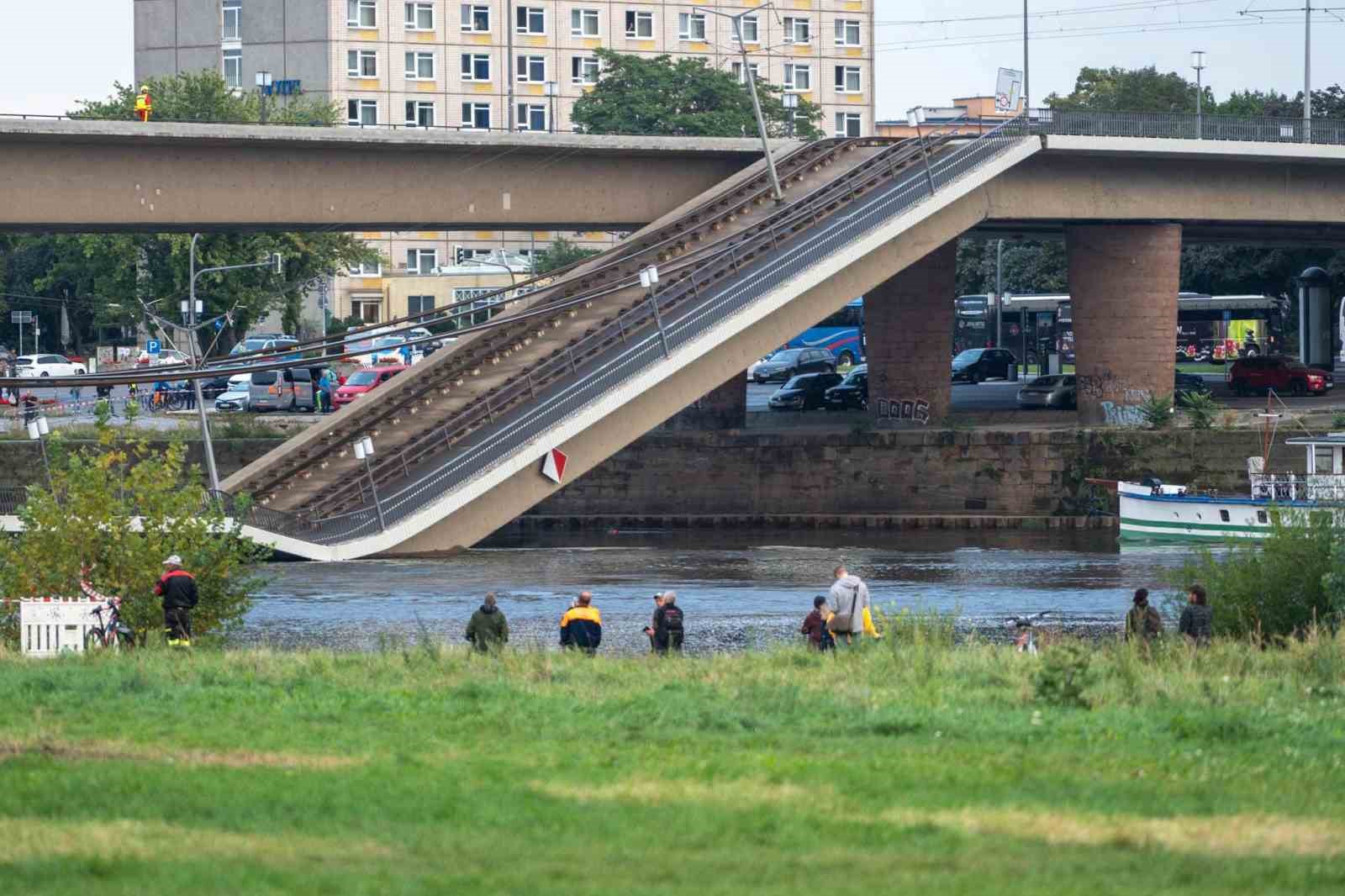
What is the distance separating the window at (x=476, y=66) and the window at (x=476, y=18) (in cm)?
146

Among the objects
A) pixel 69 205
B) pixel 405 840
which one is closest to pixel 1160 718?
pixel 405 840

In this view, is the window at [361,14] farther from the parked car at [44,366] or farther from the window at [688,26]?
the parked car at [44,366]

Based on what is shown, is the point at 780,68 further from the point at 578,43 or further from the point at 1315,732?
the point at 1315,732

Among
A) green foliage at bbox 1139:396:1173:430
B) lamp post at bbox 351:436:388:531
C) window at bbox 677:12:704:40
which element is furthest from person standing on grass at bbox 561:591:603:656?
window at bbox 677:12:704:40

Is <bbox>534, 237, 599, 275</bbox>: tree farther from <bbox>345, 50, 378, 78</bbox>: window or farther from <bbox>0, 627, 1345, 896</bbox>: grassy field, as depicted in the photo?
<bbox>0, 627, 1345, 896</bbox>: grassy field

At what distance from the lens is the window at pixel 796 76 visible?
130m

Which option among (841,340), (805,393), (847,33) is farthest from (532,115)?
(805,393)

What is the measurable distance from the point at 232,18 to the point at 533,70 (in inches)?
714

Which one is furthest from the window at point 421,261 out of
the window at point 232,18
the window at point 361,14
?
the window at point 232,18

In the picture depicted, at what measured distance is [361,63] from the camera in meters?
119

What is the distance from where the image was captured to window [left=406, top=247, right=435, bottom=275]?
123m

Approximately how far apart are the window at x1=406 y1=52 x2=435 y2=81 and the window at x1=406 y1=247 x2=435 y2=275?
4.19m

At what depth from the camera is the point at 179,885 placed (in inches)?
393

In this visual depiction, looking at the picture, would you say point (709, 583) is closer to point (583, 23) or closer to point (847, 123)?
point (583, 23)
